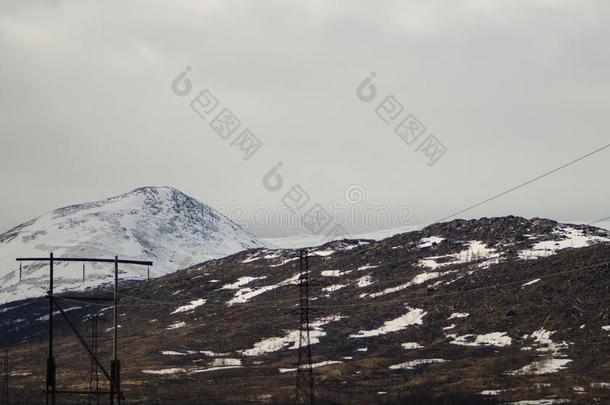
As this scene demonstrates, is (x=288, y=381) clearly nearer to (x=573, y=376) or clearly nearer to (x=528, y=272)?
(x=573, y=376)

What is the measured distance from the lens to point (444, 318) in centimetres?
17662

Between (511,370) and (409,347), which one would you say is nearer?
(511,370)

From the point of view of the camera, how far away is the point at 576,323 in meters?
157

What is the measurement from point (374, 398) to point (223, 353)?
6063cm

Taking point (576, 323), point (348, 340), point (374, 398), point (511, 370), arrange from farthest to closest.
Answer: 1. point (348, 340)
2. point (576, 323)
3. point (511, 370)
4. point (374, 398)

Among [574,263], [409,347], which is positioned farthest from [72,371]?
[574,263]

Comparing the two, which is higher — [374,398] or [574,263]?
[574,263]

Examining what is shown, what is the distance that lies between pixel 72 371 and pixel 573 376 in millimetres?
88166

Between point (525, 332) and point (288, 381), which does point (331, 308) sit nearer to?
point (525, 332)

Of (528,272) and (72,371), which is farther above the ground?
(528,272)

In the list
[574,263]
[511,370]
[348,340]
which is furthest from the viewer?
[574,263]

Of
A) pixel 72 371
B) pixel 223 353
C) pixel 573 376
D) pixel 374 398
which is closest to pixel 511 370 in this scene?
pixel 573 376

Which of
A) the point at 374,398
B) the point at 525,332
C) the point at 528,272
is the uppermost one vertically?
the point at 528,272

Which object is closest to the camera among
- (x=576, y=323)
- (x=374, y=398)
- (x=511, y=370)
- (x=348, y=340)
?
(x=374, y=398)
